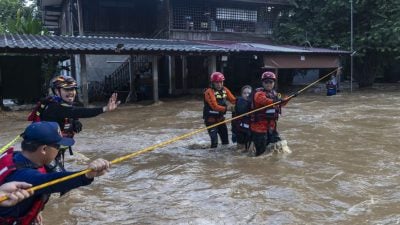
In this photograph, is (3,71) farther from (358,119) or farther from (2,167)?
(2,167)

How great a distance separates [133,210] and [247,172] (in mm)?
2183

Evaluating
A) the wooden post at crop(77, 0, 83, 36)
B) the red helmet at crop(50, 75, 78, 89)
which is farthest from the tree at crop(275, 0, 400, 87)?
the red helmet at crop(50, 75, 78, 89)

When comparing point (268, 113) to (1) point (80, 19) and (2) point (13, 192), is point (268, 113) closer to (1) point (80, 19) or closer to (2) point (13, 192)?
(2) point (13, 192)

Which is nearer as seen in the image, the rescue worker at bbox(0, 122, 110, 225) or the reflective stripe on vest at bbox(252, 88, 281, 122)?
the rescue worker at bbox(0, 122, 110, 225)

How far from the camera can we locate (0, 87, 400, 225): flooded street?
468cm

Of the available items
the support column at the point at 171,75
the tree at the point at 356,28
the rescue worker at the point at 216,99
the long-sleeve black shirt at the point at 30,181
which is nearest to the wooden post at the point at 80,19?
the support column at the point at 171,75

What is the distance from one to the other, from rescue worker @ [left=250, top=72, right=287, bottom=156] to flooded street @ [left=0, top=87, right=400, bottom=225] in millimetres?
420

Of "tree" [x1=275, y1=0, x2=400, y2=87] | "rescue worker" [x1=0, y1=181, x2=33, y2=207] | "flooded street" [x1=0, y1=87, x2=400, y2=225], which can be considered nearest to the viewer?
"rescue worker" [x1=0, y1=181, x2=33, y2=207]

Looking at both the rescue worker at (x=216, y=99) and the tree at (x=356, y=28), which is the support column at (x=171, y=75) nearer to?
the tree at (x=356, y=28)

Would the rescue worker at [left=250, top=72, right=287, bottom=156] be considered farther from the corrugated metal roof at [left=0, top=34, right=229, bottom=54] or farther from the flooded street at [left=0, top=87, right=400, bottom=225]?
the corrugated metal roof at [left=0, top=34, right=229, bottom=54]

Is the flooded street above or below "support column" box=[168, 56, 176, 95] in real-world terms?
below

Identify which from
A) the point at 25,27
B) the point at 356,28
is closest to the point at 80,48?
the point at 25,27

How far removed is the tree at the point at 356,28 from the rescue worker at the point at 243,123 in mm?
15176

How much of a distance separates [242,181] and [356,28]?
19.3m
